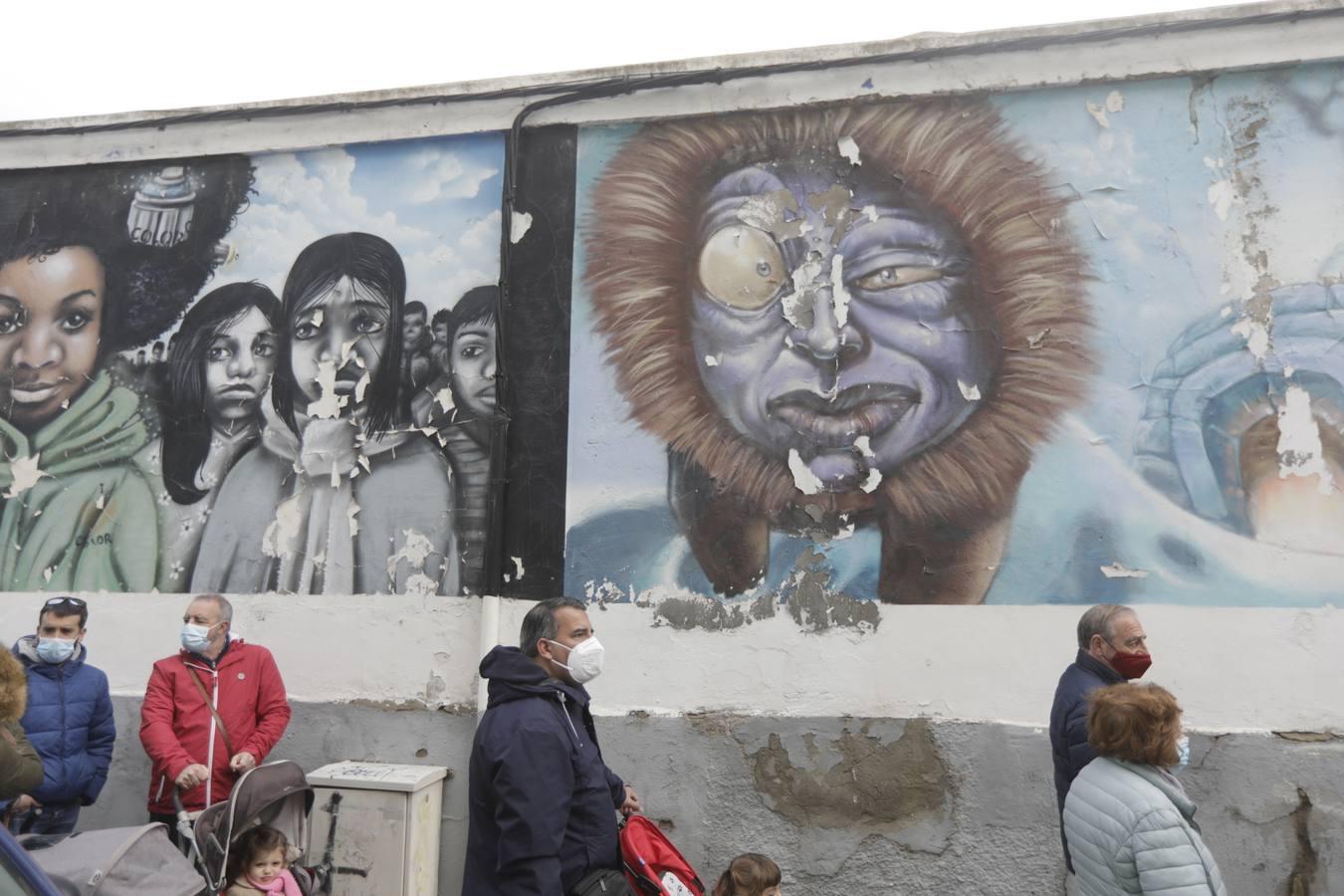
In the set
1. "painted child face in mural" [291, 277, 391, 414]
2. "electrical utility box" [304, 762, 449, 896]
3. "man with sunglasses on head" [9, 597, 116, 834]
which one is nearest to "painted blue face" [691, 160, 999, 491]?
"painted child face in mural" [291, 277, 391, 414]

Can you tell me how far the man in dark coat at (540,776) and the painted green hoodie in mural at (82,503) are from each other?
3.80 m

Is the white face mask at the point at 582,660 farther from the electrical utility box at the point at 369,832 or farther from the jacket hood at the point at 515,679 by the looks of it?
the electrical utility box at the point at 369,832

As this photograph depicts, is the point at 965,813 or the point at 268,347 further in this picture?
the point at 268,347

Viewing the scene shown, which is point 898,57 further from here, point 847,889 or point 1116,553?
point 847,889

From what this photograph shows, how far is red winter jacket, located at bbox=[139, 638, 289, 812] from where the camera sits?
5223mm

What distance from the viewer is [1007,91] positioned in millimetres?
5953

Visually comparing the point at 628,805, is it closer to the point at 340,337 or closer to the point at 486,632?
the point at 486,632

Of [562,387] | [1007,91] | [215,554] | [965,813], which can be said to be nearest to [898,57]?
[1007,91]

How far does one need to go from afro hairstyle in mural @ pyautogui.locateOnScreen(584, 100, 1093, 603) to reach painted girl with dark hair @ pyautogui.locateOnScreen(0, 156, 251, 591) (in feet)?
9.13

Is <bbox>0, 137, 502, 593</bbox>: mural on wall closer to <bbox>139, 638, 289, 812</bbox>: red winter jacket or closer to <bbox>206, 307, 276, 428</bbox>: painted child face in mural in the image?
<bbox>206, 307, 276, 428</bbox>: painted child face in mural

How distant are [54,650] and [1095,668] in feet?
15.3

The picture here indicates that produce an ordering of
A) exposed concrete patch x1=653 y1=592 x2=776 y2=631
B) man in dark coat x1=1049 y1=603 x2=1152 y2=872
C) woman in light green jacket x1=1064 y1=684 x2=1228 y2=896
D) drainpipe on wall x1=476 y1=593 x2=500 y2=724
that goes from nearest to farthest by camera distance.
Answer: woman in light green jacket x1=1064 y1=684 x2=1228 y2=896 < man in dark coat x1=1049 y1=603 x2=1152 y2=872 < exposed concrete patch x1=653 y1=592 x2=776 y2=631 < drainpipe on wall x1=476 y1=593 x2=500 y2=724

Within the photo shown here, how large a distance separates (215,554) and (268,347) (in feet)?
4.30

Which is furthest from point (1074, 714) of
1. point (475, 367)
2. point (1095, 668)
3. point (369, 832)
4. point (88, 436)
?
point (88, 436)
